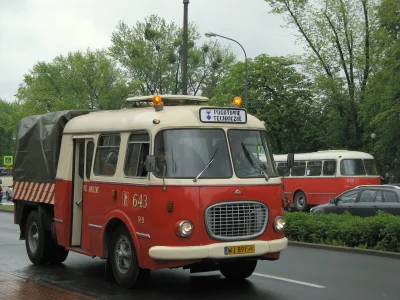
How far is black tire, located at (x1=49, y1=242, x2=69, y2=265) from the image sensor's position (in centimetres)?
1274

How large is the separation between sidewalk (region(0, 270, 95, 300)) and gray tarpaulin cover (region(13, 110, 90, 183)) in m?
2.15

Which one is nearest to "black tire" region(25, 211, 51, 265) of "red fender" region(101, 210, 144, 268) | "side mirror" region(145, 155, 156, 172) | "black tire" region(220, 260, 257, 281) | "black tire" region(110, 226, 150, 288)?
"red fender" region(101, 210, 144, 268)

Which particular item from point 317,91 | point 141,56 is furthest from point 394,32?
point 141,56

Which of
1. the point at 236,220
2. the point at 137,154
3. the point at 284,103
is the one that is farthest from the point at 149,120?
the point at 284,103

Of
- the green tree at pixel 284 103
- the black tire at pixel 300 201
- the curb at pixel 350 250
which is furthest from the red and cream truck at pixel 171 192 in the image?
the green tree at pixel 284 103

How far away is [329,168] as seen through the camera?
113ft

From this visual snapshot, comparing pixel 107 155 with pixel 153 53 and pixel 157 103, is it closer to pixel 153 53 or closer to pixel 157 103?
pixel 157 103

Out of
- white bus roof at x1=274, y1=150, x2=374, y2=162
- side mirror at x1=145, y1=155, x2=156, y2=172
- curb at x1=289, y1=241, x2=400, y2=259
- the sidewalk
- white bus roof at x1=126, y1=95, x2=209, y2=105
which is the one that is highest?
white bus roof at x1=274, y1=150, x2=374, y2=162

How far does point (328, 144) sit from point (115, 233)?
134ft

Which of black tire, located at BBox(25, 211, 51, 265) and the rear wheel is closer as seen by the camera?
black tire, located at BBox(25, 211, 51, 265)

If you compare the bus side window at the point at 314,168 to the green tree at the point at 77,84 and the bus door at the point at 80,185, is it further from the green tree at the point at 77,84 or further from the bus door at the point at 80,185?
the green tree at the point at 77,84

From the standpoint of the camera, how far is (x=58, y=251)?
12805 millimetres

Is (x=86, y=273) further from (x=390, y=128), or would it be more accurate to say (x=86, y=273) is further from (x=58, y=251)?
(x=390, y=128)

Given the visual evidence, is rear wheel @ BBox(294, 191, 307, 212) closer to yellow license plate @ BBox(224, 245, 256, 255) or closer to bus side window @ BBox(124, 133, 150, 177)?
bus side window @ BBox(124, 133, 150, 177)
